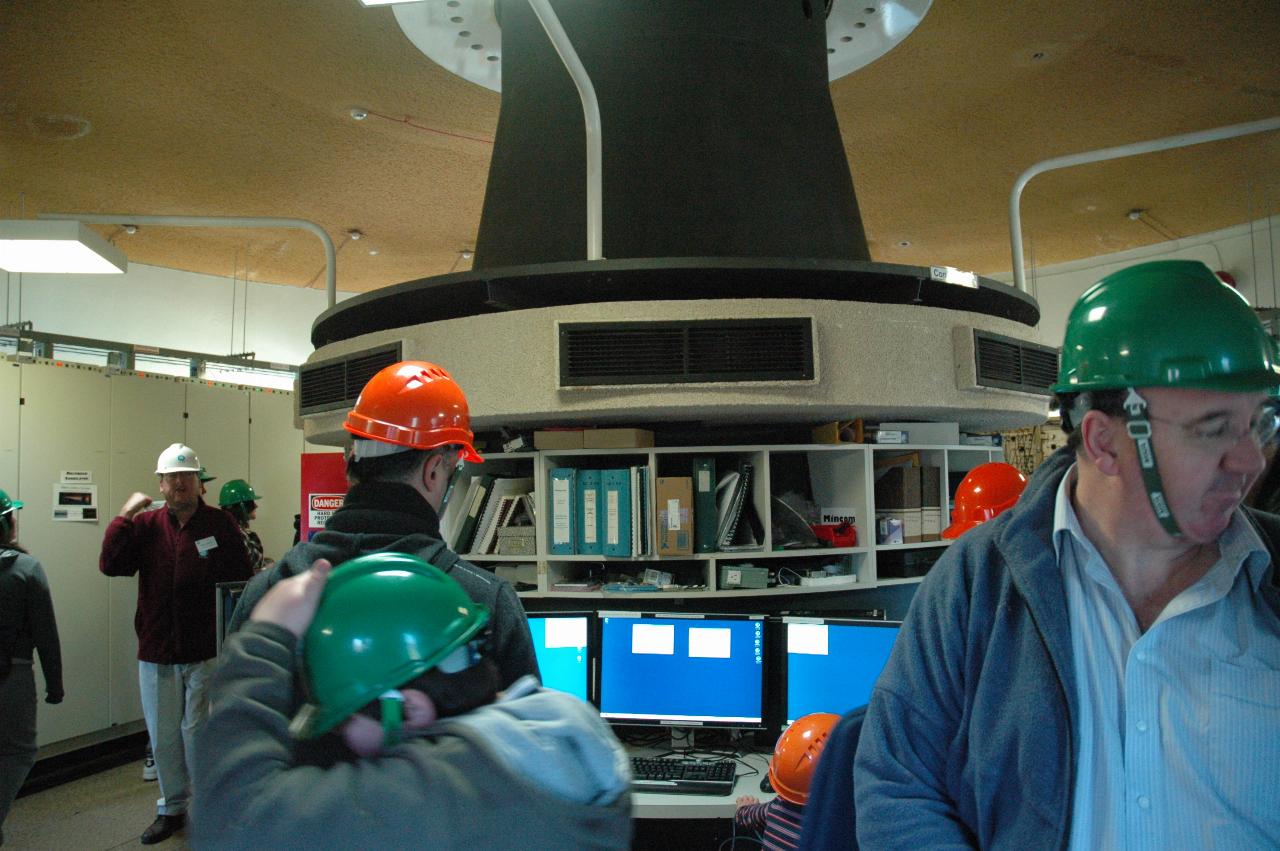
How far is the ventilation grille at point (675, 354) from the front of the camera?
10.4 feet

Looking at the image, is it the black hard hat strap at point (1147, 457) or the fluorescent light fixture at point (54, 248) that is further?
the fluorescent light fixture at point (54, 248)

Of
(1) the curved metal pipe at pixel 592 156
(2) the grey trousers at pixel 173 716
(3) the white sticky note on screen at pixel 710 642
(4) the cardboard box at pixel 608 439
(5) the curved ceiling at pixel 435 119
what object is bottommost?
(2) the grey trousers at pixel 173 716

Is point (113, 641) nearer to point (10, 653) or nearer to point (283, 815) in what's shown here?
point (10, 653)

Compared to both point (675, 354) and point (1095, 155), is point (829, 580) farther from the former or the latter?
point (1095, 155)

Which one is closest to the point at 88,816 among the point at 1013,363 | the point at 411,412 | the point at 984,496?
the point at 411,412

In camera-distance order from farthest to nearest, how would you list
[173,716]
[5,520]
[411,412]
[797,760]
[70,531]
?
[70,531], [173,716], [5,520], [797,760], [411,412]

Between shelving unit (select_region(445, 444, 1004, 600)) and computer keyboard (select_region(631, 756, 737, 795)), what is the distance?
62 cm

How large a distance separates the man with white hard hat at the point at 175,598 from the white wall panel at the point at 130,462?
3.57 feet

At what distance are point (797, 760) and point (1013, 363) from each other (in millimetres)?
2070

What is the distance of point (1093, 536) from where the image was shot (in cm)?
138

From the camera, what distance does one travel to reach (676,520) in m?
3.39

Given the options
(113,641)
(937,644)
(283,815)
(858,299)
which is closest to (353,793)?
(283,815)

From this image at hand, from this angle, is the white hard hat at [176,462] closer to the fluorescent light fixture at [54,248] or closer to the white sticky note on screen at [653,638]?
the fluorescent light fixture at [54,248]

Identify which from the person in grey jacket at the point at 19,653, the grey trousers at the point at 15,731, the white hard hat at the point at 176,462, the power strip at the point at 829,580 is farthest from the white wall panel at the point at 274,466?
the power strip at the point at 829,580
